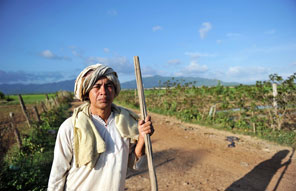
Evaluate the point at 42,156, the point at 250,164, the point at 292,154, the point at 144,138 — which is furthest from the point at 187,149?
the point at 144,138

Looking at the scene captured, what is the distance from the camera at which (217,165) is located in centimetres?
523

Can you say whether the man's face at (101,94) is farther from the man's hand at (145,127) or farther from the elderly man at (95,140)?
the man's hand at (145,127)

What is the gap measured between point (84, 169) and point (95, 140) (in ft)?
0.75

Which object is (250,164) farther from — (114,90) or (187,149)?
(114,90)

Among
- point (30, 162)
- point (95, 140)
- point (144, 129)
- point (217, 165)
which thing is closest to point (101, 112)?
point (95, 140)

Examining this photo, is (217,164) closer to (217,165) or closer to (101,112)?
(217,165)

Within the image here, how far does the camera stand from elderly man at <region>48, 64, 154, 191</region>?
4.61 ft

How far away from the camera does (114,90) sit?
1.67 m

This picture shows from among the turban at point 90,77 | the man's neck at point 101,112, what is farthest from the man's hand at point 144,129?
the turban at point 90,77

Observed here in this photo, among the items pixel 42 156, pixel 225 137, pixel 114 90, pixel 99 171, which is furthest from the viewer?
pixel 225 137

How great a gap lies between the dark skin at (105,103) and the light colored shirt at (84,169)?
0.17 metres

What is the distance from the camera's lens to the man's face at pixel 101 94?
4.99 feet

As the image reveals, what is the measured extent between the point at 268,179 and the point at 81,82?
16.1 feet

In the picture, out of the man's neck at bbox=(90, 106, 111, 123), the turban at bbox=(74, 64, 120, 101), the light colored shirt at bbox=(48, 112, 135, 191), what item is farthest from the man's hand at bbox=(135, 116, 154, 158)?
the turban at bbox=(74, 64, 120, 101)
